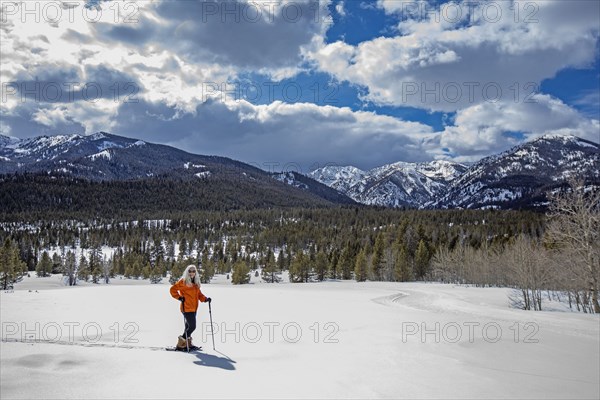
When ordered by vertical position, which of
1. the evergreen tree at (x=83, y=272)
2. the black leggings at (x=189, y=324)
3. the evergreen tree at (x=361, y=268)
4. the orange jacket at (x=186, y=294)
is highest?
the orange jacket at (x=186, y=294)

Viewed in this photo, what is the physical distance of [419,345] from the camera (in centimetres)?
1295

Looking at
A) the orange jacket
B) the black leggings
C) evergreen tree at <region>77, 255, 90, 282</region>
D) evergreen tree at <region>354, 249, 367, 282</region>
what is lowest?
evergreen tree at <region>77, 255, 90, 282</region>

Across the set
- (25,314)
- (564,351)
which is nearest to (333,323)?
(564,351)

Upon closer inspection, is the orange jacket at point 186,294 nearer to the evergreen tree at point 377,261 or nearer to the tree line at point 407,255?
the tree line at point 407,255

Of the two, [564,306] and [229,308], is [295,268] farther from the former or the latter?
[229,308]

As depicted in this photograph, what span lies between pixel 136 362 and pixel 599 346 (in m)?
16.2

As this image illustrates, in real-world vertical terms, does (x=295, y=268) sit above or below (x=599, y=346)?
below

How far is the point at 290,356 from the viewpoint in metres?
10.9

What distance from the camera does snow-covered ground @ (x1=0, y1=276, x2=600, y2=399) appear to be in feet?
26.7

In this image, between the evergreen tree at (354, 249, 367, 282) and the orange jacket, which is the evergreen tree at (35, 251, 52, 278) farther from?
the orange jacket

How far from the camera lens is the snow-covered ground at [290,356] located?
8.12m

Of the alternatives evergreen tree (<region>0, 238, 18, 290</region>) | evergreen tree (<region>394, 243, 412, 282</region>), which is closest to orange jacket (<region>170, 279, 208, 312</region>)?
evergreen tree (<region>0, 238, 18, 290</region>)

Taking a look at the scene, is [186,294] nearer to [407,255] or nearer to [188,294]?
[188,294]

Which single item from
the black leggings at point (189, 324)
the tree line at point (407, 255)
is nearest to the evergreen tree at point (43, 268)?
the tree line at point (407, 255)
